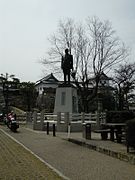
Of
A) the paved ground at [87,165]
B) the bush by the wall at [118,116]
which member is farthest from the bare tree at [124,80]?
the paved ground at [87,165]

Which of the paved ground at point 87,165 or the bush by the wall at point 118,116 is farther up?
the bush by the wall at point 118,116

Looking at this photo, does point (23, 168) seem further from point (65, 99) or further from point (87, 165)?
point (65, 99)

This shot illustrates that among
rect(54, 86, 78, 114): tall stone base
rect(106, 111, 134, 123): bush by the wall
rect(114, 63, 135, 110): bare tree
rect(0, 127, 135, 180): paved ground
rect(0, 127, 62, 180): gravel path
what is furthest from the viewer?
rect(114, 63, 135, 110): bare tree

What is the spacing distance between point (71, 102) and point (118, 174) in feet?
84.5

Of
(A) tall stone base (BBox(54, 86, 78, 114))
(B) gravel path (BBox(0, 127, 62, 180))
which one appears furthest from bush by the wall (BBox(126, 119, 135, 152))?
(A) tall stone base (BBox(54, 86, 78, 114))

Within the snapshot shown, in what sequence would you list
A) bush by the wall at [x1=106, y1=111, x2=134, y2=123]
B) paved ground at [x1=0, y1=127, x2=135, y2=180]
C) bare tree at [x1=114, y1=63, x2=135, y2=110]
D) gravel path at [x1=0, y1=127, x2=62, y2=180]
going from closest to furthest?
1. gravel path at [x1=0, y1=127, x2=62, y2=180]
2. paved ground at [x1=0, y1=127, x2=135, y2=180]
3. bush by the wall at [x1=106, y1=111, x2=134, y2=123]
4. bare tree at [x1=114, y1=63, x2=135, y2=110]

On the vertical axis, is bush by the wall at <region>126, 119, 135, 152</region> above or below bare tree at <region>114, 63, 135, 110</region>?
below

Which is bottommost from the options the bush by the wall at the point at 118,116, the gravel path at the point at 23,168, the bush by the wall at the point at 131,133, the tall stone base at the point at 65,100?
the gravel path at the point at 23,168

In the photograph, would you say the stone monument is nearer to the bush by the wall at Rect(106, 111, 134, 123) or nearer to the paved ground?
the bush by the wall at Rect(106, 111, 134, 123)

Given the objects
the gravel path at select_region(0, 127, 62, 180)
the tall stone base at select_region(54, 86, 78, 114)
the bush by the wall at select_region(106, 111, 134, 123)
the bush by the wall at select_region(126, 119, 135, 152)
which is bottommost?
the gravel path at select_region(0, 127, 62, 180)

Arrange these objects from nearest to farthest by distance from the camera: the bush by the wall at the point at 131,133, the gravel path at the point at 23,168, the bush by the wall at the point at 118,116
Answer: the gravel path at the point at 23,168
the bush by the wall at the point at 131,133
the bush by the wall at the point at 118,116

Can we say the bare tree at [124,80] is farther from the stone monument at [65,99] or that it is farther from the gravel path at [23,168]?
the gravel path at [23,168]

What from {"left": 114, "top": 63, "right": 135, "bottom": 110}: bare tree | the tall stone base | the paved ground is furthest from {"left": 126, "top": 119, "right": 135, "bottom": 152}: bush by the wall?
{"left": 114, "top": 63, "right": 135, "bottom": 110}: bare tree

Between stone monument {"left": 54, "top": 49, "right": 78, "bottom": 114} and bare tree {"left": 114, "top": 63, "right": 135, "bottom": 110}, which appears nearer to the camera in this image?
stone monument {"left": 54, "top": 49, "right": 78, "bottom": 114}
